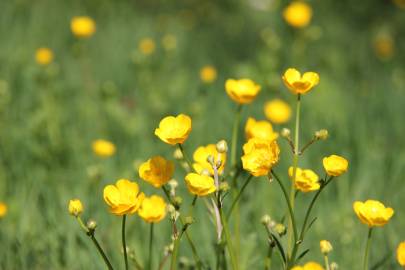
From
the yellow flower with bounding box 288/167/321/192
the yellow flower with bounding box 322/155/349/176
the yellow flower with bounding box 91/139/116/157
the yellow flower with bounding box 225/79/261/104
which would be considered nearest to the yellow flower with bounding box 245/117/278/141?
the yellow flower with bounding box 225/79/261/104

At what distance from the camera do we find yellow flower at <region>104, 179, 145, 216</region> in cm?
129

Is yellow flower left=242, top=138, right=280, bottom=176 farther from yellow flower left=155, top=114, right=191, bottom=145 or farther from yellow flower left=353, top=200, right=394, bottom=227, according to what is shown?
yellow flower left=353, top=200, right=394, bottom=227

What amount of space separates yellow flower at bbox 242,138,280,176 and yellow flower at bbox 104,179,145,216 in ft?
0.95

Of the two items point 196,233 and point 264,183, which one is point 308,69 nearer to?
point 264,183

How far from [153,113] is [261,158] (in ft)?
6.12

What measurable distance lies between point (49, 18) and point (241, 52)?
1563 millimetres

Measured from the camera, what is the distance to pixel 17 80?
3.16m

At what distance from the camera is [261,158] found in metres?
1.24

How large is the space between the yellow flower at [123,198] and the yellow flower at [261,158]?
0.29m

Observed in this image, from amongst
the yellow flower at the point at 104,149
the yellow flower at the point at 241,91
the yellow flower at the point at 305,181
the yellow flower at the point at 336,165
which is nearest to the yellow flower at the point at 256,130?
the yellow flower at the point at 241,91

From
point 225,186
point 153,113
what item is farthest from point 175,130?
point 153,113

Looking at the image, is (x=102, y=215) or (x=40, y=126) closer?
(x=102, y=215)

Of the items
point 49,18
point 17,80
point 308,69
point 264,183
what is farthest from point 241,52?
point 264,183

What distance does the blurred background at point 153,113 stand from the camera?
205 cm
